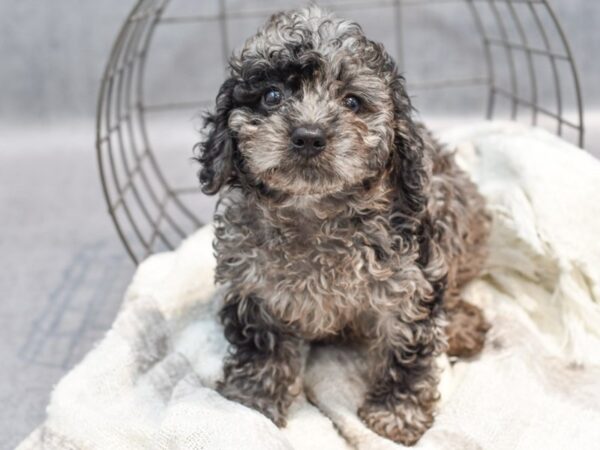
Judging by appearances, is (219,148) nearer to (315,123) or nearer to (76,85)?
(315,123)

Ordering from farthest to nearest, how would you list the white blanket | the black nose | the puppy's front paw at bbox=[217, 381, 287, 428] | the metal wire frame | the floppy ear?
1. the metal wire frame
2. the puppy's front paw at bbox=[217, 381, 287, 428]
3. the white blanket
4. the floppy ear
5. the black nose

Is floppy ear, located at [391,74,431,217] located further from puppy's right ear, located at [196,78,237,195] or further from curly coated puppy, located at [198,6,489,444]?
puppy's right ear, located at [196,78,237,195]

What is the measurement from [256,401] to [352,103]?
43.5 inches

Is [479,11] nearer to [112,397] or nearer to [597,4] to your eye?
[597,4]

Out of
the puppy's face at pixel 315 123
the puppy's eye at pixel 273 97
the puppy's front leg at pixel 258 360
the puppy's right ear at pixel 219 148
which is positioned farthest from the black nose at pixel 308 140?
the puppy's front leg at pixel 258 360

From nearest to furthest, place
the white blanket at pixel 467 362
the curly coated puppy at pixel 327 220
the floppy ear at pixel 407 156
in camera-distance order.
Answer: the curly coated puppy at pixel 327 220, the floppy ear at pixel 407 156, the white blanket at pixel 467 362

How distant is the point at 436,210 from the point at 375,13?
8.99 feet

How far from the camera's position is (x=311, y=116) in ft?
7.44

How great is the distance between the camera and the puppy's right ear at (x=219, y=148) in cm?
251

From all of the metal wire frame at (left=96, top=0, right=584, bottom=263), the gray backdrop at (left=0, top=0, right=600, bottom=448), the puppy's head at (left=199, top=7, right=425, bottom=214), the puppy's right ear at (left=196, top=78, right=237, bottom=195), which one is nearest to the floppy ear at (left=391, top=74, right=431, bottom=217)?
the puppy's head at (left=199, top=7, right=425, bottom=214)

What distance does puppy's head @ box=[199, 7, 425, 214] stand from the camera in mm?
2258

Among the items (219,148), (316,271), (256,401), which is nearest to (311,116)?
(219,148)

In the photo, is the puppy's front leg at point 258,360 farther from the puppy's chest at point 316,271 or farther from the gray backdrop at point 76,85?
the gray backdrop at point 76,85

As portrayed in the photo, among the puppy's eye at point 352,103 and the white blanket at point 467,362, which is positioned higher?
the puppy's eye at point 352,103
